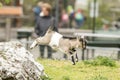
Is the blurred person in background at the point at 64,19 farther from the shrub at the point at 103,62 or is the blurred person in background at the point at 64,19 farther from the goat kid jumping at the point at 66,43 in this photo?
the goat kid jumping at the point at 66,43

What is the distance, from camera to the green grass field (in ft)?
35.5

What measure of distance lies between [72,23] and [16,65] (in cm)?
2002

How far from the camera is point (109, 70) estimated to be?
11859 mm

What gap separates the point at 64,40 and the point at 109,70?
3.66 ft

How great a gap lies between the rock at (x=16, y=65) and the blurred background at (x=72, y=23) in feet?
17.8

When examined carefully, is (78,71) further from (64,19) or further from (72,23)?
(72,23)

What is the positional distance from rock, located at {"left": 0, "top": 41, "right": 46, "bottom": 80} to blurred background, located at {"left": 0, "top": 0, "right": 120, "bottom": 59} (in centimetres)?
543

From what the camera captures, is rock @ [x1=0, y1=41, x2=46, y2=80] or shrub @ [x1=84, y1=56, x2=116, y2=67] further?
shrub @ [x1=84, y1=56, x2=116, y2=67]

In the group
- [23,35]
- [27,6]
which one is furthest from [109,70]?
[27,6]

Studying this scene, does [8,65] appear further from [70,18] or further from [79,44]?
[70,18]

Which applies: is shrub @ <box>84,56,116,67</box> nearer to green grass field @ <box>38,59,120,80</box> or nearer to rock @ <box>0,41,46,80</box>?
green grass field @ <box>38,59,120,80</box>

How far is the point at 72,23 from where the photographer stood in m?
29.6

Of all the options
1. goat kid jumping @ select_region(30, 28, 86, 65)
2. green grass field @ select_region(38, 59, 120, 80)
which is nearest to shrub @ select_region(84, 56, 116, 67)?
green grass field @ select_region(38, 59, 120, 80)

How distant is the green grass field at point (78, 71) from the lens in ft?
35.5
